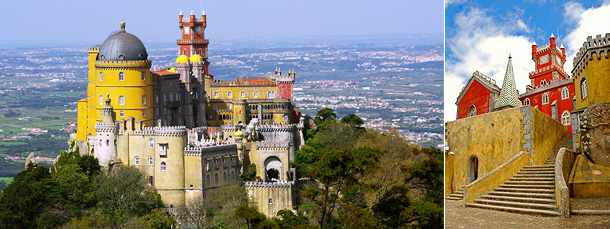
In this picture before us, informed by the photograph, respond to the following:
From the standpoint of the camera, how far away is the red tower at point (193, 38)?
279ft

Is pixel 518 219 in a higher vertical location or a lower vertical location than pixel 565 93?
lower

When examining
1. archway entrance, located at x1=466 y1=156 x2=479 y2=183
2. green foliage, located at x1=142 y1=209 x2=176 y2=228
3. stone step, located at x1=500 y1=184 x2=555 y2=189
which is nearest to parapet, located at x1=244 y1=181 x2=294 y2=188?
green foliage, located at x1=142 y1=209 x2=176 y2=228

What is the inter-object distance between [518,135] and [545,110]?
2101 millimetres

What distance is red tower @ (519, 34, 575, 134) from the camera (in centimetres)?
1725

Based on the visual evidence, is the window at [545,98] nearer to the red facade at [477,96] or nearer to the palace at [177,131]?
the red facade at [477,96]

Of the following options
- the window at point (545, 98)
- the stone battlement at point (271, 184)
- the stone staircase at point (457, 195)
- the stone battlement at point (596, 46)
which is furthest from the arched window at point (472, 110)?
the stone battlement at point (271, 184)

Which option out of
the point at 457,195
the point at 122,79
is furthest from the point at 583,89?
the point at 122,79

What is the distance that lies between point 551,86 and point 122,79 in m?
39.4

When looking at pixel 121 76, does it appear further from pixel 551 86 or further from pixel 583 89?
pixel 583 89

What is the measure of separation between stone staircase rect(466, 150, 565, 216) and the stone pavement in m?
A: 0.16

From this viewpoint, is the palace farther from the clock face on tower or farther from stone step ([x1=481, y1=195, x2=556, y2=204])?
stone step ([x1=481, y1=195, x2=556, y2=204])

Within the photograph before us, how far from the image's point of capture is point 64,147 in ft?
390

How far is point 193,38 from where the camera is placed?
85.9 meters

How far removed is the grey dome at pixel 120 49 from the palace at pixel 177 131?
0.21 ft
